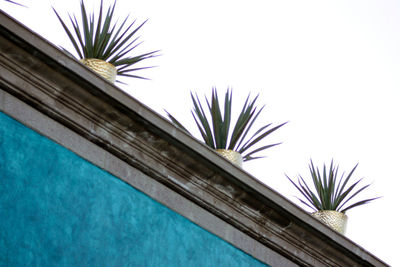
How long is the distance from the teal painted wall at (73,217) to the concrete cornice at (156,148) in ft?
0.89

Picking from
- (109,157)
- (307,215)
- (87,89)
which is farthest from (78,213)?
(307,215)

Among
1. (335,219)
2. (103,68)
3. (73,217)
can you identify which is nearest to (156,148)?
(73,217)

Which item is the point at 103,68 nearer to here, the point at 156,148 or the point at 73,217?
the point at 156,148

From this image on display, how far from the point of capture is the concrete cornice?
16.6 feet

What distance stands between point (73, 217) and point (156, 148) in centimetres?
102

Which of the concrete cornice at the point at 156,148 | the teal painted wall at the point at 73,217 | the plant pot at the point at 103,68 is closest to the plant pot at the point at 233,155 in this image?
the concrete cornice at the point at 156,148

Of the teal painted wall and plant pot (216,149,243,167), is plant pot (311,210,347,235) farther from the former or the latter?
the teal painted wall

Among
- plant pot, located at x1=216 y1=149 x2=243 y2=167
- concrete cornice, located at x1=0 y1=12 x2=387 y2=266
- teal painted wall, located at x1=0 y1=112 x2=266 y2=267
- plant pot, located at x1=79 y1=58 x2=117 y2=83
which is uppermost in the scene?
plant pot, located at x1=79 y1=58 x2=117 y2=83

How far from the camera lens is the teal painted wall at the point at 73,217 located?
473cm

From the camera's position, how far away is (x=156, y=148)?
18.5ft

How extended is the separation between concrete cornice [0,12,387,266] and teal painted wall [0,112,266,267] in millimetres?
273

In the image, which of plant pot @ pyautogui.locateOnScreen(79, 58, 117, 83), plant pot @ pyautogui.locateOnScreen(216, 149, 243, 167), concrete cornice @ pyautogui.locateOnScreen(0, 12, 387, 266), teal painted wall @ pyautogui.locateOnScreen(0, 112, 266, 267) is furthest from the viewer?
plant pot @ pyautogui.locateOnScreen(216, 149, 243, 167)

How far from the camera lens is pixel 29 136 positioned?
198 inches

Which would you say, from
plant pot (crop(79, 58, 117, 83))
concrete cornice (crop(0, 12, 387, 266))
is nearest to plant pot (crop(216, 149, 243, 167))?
concrete cornice (crop(0, 12, 387, 266))
